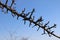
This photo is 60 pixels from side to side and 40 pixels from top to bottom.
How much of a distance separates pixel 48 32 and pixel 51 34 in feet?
0.59

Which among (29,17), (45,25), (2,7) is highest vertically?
(2,7)

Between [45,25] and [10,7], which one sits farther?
[45,25]

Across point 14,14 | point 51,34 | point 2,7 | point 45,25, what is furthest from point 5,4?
point 51,34

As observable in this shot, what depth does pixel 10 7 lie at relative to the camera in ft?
15.2

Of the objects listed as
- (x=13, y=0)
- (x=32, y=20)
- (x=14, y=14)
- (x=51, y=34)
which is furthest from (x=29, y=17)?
(x=51, y=34)

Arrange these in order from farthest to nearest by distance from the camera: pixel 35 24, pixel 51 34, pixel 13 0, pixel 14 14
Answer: pixel 51 34, pixel 35 24, pixel 14 14, pixel 13 0

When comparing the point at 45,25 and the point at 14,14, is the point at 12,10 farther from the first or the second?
the point at 45,25

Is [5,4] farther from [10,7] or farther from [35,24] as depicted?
[35,24]

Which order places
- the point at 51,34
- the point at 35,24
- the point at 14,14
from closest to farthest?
1. the point at 14,14
2. the point at 35,24
3. the point at 51,34

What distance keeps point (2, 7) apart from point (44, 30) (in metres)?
1.92

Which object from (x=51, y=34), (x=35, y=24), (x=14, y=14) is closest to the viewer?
(x=14, y=14)

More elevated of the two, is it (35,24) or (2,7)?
(2,7)

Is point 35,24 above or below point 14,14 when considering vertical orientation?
below

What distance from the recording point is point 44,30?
548cm
